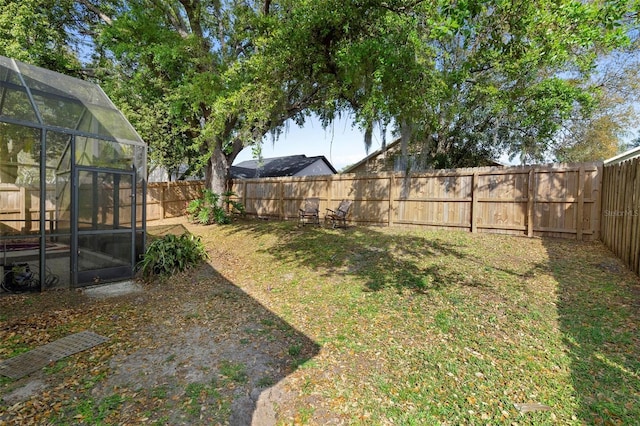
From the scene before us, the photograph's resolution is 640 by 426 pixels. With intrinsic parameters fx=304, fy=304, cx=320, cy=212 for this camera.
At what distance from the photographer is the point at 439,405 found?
88.4 inches

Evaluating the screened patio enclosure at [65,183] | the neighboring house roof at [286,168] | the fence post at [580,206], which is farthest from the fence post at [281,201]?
the fence post at [580,206]

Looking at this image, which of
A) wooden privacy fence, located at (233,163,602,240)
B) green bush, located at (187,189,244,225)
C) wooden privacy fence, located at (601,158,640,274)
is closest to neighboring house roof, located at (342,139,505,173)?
wooden privacy fence, located at (233,163,602,240)

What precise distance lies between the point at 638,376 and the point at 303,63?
21.2 feet

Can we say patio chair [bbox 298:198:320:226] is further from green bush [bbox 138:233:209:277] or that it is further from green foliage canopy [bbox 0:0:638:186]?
green bush [bbox 138:233:209:277]

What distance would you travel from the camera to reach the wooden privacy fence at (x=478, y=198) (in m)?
6.56

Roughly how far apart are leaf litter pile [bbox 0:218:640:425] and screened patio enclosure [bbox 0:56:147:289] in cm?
61

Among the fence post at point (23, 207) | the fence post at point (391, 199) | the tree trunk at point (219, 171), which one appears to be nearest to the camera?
the fence post at point (23, 207)

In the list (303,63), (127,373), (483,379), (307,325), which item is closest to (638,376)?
(483,379)

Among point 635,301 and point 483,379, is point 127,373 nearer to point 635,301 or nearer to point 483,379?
point 483,379

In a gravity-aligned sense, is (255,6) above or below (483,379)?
above

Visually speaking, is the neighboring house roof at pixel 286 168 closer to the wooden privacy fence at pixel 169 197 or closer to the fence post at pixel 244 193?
the wooden privacy fence at pixel 169 197

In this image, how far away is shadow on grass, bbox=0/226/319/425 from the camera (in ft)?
7.28

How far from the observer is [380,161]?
16438mm

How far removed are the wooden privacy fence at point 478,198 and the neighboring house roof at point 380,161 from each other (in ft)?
16.7
